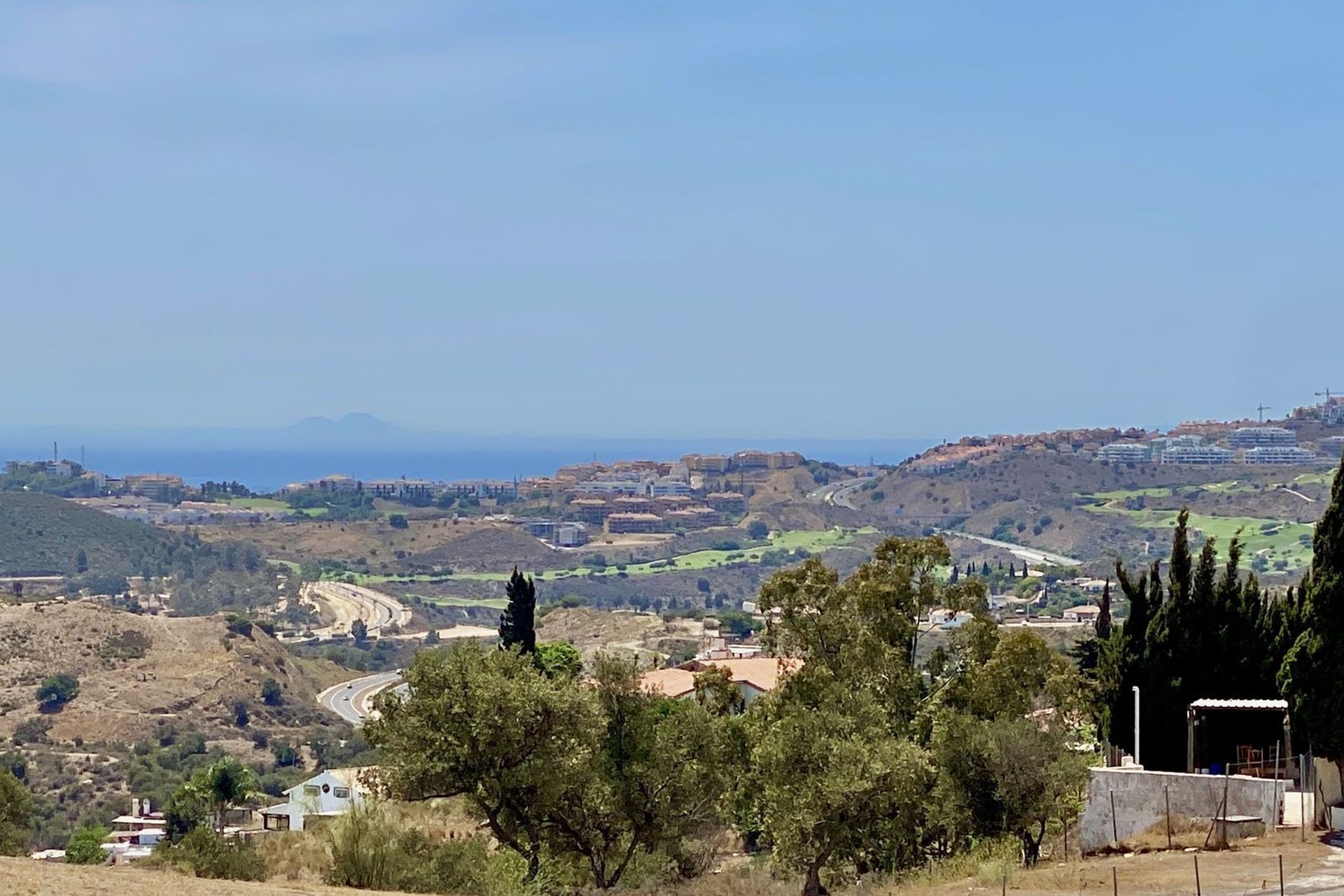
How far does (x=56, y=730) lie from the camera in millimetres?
81375

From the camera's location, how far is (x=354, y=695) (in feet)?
320

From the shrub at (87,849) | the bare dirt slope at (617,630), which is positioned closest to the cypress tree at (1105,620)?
the shrub at (87,849)

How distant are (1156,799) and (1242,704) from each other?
3.68m

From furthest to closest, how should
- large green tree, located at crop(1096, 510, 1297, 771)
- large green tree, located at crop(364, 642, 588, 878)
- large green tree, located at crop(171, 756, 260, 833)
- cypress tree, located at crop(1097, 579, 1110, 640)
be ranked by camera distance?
1. large green tree, located at crop(171, 756, 260, 833)
2. cypress tree, located at crop(1097, 579, 1110, 640)
3. large green tree, located at crop(1096, 510, 1297, 771)
4. large green tree, located at crop(364, 642, 588, 878)

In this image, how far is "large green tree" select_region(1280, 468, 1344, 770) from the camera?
2214 centimetres

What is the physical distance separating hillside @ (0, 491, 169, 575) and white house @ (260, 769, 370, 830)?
135 m

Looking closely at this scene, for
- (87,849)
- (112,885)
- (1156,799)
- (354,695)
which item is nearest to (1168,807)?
(1156,799)

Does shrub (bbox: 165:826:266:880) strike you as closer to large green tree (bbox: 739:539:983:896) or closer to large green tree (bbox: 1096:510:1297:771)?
large green tree (bbox: 739:539:983:896)

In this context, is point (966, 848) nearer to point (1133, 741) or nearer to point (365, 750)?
point (1133, 741)

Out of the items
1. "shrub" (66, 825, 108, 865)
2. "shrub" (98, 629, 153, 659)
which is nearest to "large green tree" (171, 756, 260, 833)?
"shrub" (66, 825, 108, 865)

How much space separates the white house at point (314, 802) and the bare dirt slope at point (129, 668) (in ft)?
110

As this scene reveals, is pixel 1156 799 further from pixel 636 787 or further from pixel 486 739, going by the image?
pixel 486 739

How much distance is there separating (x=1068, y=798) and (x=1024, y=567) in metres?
143

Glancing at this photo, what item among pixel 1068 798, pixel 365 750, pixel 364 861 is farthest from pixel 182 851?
pixel 365 750
